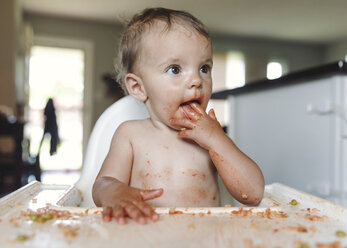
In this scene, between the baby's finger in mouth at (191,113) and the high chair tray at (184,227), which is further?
the baby's finger in mouth at (191,113)

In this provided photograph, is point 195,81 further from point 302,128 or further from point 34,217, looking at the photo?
point 302,128

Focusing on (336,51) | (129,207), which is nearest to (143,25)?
(129,207)

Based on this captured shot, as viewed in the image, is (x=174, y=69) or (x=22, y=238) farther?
(x=174, y=69)

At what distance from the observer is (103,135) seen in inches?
40.6

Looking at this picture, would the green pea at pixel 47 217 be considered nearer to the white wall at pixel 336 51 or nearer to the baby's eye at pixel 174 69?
the baby's eye at pixel 174 69

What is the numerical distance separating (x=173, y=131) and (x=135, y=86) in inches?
6.3

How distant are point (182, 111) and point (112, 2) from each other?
15.0 feet

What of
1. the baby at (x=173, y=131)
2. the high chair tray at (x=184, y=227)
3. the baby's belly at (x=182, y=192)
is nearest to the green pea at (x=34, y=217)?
the high chair tray at (x=184, y=227)

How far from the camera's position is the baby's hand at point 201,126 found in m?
0.77

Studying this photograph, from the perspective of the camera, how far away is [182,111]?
836 mm

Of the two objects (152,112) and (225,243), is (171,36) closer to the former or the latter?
(152,112)

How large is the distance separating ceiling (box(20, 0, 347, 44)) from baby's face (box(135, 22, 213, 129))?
3.73 m

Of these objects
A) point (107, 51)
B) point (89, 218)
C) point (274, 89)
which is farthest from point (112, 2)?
point (89, 218)

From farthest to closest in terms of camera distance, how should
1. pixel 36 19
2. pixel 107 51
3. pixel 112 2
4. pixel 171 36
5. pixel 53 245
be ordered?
pixel 107 51, pixel 36 19, pixel 112 2, pixel 171 36, pixel 53 245
